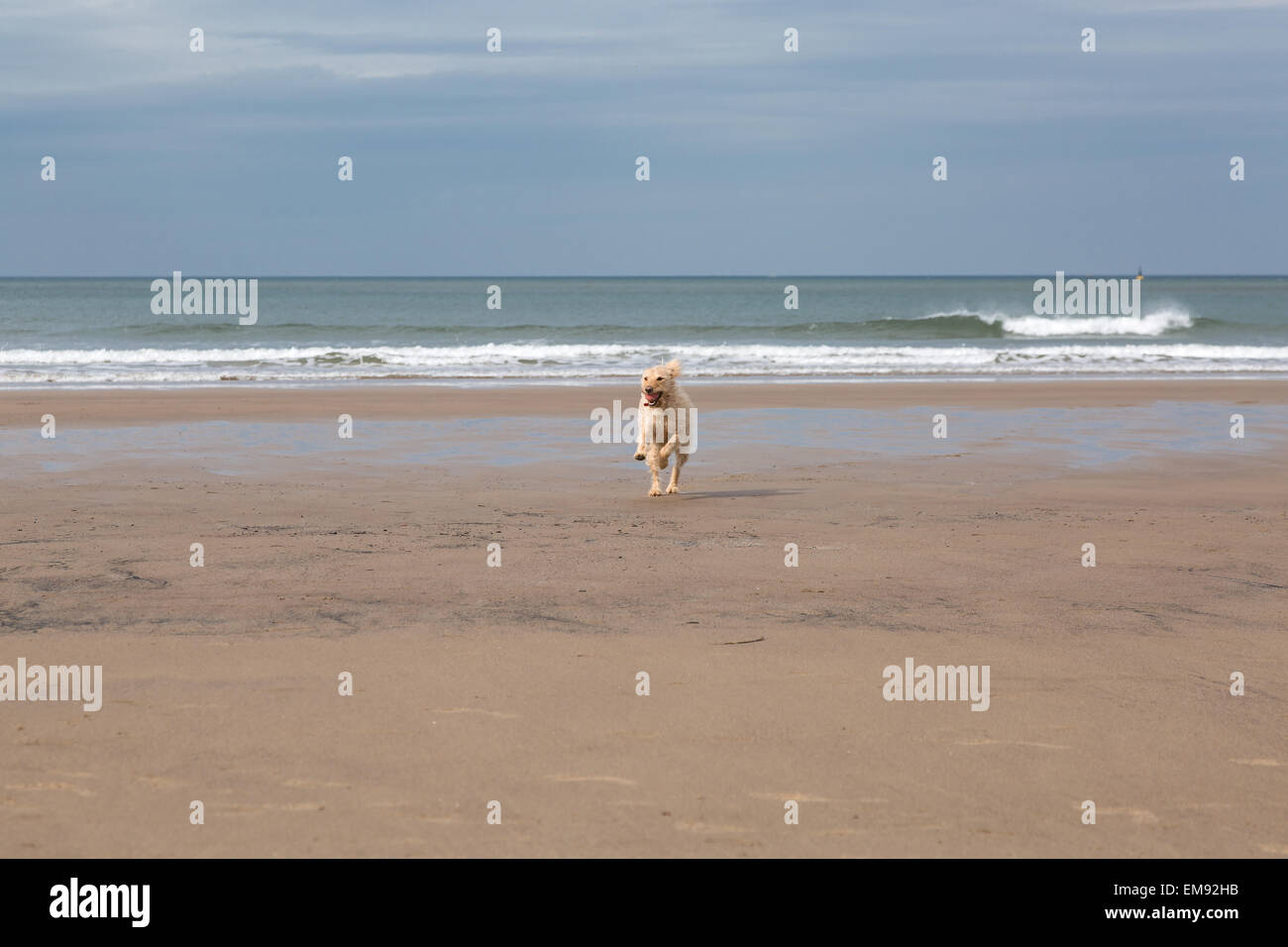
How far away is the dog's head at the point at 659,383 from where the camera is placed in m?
10.5

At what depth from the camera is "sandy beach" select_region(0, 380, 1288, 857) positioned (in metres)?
3.80

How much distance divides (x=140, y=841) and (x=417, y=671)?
1.69m

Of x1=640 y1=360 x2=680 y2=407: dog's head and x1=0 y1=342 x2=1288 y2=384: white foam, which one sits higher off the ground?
x1=0 y1=342 x2=1288 y2=384: white foam

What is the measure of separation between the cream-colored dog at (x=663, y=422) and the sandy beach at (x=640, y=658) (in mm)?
477

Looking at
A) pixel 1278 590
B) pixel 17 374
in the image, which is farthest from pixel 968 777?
pixel 17 374

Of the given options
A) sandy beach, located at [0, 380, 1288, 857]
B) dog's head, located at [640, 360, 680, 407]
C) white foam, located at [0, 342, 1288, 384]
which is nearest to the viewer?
sandy beach, located at [0, 380, 1288, 857]

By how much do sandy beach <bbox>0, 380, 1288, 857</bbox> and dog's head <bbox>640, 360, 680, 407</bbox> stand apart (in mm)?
893
